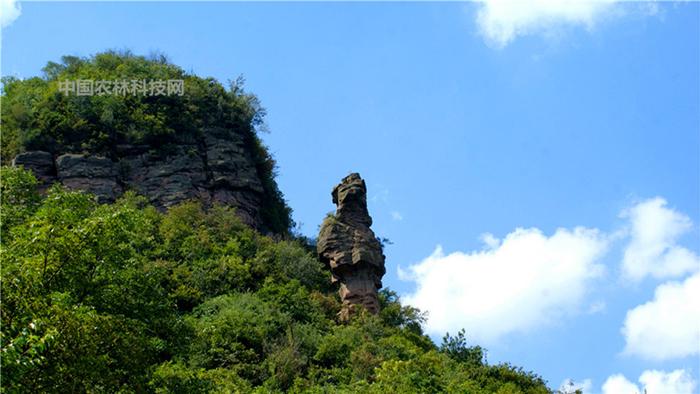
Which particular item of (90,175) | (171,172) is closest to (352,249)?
(171,172)

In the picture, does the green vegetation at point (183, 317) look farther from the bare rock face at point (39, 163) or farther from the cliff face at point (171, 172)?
the bare rock face at point (39, 163)

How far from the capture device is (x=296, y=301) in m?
38.8

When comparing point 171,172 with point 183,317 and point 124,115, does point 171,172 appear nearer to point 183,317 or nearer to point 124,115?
point 124,115

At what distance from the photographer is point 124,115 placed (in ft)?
173

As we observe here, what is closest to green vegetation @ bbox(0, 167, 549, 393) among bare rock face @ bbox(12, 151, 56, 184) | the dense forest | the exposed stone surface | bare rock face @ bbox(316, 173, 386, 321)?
the dense forest

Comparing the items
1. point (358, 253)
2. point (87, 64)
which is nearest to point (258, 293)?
point (358, 253)

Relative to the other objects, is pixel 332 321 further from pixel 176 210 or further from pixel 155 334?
pixel 155 334

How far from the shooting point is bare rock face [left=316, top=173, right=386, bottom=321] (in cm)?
4175

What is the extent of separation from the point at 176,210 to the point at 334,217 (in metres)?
7.94

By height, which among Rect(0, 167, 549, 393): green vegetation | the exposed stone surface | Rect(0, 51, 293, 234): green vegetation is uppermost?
Rect(0, 51, 293, 234): green vegetation

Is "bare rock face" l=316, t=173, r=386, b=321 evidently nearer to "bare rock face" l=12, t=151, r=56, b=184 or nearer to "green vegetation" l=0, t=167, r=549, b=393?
"green vegetation" l=0, t=167, r=549, b=393

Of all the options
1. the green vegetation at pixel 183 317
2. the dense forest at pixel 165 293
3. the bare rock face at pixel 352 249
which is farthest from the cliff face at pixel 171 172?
the bare rock face at pixel 352 249

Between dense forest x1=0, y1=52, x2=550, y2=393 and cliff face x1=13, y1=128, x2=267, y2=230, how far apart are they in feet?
3.55

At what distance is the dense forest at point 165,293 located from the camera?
54.0ft
